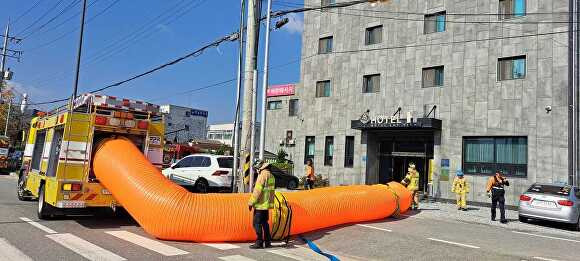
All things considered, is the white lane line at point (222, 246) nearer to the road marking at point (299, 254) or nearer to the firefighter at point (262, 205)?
the firefighter at point (262, 205)

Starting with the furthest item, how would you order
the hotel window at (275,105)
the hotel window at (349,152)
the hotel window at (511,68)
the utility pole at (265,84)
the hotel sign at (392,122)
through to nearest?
the hotel window at (275,105) → the hotel window at (349,152) → the hotel sign at (392,122) → the hotel window at (511,68) → the utility pole at (265,84)

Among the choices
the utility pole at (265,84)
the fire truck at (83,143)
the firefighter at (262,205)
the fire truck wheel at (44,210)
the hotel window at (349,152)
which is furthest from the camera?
the hotel window at (349,152)

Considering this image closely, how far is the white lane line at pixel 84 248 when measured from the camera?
6.99m

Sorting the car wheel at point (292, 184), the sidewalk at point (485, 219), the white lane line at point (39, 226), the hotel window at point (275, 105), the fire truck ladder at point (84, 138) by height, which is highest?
the hotel window at point (275, 105)

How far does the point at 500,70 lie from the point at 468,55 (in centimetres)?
172

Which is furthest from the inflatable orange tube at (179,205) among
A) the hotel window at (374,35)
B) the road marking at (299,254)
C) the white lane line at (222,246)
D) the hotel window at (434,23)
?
the hotel window at (374,35)

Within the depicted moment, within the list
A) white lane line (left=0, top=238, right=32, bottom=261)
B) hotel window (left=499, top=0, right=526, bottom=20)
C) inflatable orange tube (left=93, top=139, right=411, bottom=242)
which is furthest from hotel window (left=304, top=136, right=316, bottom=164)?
white lane line (left=0, top=238, right=32, bottom=261)

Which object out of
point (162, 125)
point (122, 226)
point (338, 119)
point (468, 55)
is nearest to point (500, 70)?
point (468, 55)

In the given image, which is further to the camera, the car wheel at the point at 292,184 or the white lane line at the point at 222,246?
the car wheel at the point at 292,184

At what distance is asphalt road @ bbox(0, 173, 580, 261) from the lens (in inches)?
293

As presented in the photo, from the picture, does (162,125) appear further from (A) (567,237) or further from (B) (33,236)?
(A) (567,237)

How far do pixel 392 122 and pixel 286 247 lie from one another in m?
15.9

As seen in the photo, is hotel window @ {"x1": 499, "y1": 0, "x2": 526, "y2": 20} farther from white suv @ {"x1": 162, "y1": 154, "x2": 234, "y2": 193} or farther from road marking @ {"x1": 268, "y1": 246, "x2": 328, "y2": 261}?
road marking @ {"x1": 268, "y1": 246, "x2": 328, "y2": 261}

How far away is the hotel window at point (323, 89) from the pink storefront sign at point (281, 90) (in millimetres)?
12972
